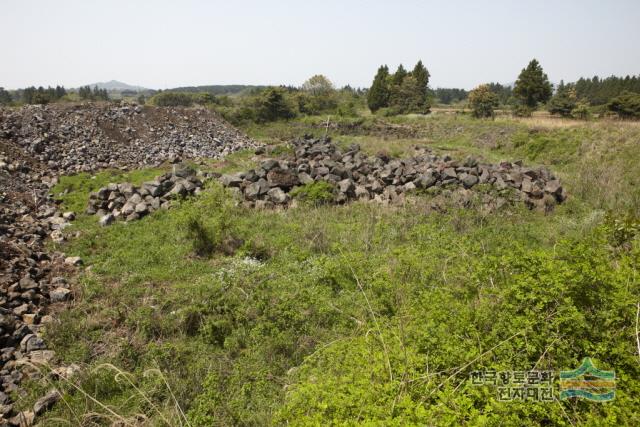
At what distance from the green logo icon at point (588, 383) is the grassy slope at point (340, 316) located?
0.28ft

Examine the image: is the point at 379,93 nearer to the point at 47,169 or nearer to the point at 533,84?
the point at 533,84

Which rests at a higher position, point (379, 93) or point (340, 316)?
point (379, 93)

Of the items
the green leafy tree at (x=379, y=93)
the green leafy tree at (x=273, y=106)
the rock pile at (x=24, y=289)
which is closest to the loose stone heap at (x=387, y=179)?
the rock pile at (x=24, y=289)

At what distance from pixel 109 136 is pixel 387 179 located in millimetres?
12838

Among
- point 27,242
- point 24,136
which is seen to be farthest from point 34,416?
point 24,136

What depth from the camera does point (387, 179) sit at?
11055 mm

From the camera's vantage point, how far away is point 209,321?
4.57 m

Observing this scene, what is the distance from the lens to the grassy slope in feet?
8.77

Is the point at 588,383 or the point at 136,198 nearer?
the point at 588,383

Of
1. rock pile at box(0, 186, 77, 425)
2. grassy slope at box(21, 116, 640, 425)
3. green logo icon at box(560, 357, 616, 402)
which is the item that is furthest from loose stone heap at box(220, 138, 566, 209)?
green logo icon at box(560, 357, 616, 402)

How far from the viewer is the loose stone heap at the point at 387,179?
9633 millimetres

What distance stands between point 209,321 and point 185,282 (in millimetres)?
1426

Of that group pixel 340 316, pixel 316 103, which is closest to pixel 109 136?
pixel 340 316

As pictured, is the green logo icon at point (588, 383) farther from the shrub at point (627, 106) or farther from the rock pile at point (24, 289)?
the shrub at point (627, 106)
